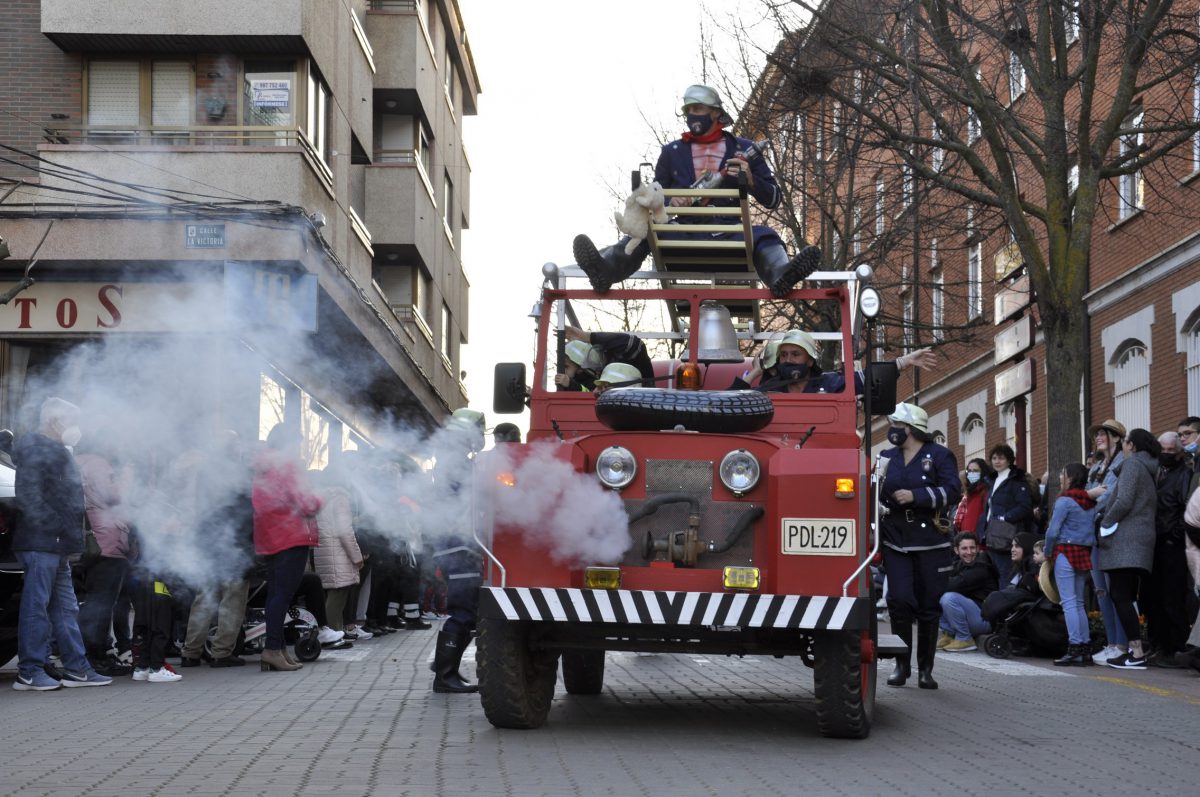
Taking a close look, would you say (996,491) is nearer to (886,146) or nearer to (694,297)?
(886,146)

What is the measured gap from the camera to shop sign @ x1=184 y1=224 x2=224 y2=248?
22.2m

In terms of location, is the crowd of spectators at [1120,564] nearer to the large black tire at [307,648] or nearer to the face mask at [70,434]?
the large black tire at [307,648]

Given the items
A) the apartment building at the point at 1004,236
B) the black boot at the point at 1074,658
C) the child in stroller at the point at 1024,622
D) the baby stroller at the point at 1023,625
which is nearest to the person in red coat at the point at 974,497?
the apartment building at the point at 1004,236

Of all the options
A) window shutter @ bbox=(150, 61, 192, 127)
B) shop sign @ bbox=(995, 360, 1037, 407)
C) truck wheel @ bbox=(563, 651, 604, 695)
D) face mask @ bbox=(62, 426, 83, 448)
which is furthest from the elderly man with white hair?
shop sign @ bbox=(995, 360, 1037, 407)

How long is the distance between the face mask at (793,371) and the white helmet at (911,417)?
2233mm

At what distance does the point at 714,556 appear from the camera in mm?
8797

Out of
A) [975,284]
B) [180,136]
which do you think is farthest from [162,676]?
[975,284]

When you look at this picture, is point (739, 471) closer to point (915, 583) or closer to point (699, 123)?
point (699, 123)

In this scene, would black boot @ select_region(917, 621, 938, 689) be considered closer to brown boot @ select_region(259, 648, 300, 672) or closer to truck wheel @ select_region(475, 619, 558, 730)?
truck wheel @ select_region(475, 619, 558, 730)

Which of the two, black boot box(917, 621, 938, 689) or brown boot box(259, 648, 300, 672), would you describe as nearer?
black boot box(917, 621, 938, 689)

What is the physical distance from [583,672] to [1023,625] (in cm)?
→ 576

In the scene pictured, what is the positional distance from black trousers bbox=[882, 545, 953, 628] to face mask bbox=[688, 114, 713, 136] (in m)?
3.08

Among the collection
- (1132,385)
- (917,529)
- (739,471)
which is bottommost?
(917,529)

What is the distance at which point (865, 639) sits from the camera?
8.86m
